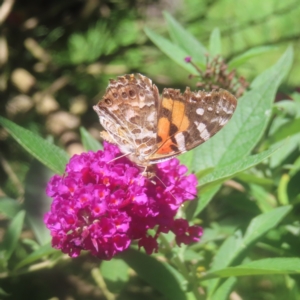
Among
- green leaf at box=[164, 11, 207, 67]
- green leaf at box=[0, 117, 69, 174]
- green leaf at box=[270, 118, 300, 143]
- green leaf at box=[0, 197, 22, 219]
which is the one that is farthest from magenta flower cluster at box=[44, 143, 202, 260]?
green leaf at box=[164, 11, 207, 67]

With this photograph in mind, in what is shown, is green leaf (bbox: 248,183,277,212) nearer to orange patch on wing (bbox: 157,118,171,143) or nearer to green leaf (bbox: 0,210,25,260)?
orange patch on wing (bbox: 157,118,171,143)

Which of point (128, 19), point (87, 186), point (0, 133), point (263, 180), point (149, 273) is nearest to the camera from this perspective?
point (87, 186)

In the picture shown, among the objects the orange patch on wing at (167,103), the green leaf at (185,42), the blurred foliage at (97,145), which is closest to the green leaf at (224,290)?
the blurred foliage at (97,145)

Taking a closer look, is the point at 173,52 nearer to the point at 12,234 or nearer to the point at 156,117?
the point at 156,117

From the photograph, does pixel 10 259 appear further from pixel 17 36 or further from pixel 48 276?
pixel 17 36

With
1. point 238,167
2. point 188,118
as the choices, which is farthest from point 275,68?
point 238,167

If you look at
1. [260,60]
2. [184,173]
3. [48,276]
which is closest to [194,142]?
[184,173]
